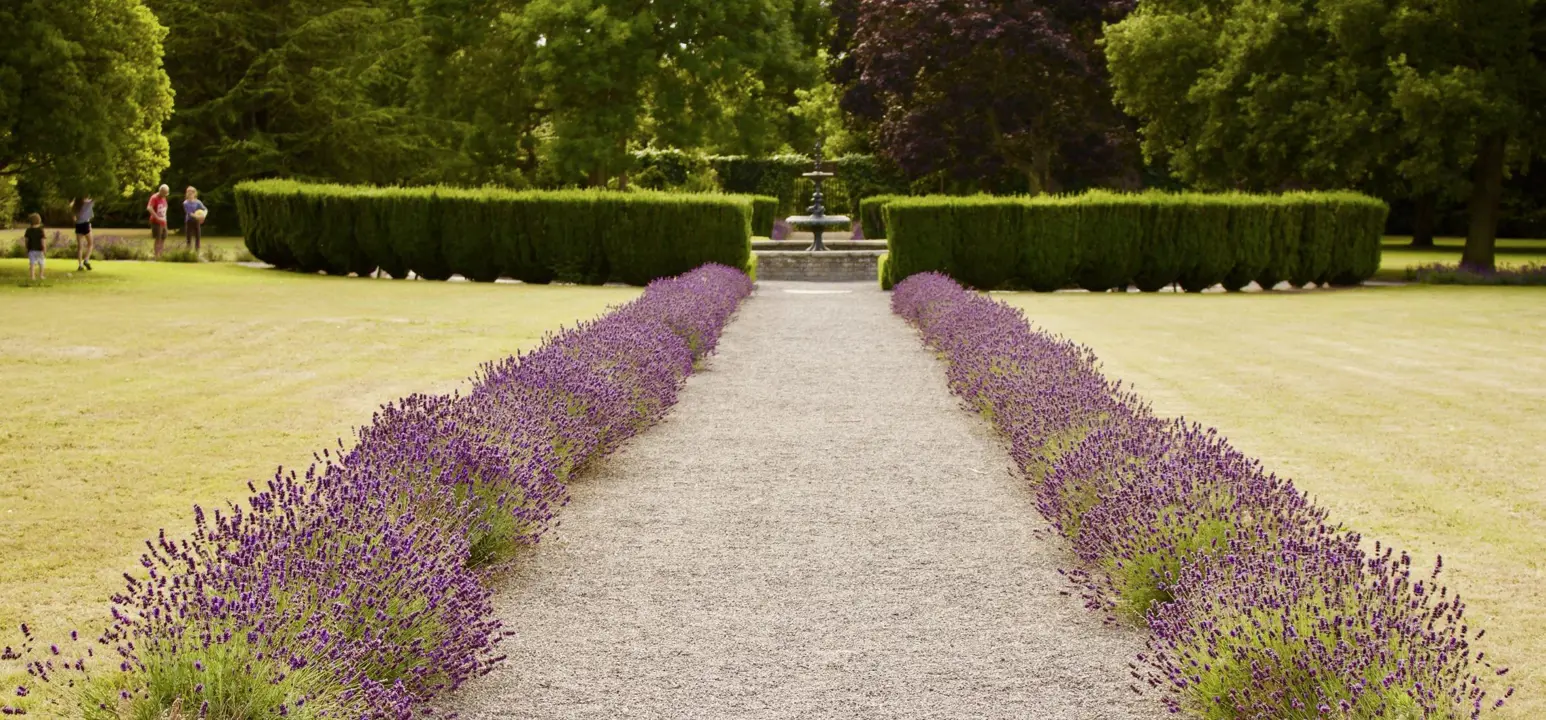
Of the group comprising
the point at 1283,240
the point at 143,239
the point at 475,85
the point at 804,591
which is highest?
the point at 475,85

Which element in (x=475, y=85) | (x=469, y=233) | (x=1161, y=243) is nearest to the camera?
(x=1161, y=243)

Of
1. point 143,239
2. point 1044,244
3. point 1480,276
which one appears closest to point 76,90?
point 143,239

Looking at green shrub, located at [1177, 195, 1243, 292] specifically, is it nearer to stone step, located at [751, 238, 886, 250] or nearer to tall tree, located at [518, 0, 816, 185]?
stone step, located at [751, 238, 886, 250]

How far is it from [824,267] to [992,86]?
40.9 ft

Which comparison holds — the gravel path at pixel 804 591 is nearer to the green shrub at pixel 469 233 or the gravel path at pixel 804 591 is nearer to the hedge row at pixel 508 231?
the hedge row at pixel 508 231

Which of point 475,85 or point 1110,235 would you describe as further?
point 475,85

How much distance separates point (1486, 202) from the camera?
2898 centimetres

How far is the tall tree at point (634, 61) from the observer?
3934 centimetres

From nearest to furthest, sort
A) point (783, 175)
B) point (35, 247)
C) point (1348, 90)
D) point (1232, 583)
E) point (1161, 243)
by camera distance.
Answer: point (1232, 583) → point (35, 247) → point (1161, 243) → point (1348, 90) → point (783, 175)

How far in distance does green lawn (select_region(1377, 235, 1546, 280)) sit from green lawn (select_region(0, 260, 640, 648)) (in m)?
18.3

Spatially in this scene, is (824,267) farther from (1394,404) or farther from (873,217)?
(1394,404)

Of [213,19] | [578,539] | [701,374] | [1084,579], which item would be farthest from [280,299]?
[213,19]

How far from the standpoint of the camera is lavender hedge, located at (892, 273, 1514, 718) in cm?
393

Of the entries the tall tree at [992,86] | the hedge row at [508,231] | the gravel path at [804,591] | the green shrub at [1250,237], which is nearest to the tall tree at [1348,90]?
the green shrub at [1250,237]
